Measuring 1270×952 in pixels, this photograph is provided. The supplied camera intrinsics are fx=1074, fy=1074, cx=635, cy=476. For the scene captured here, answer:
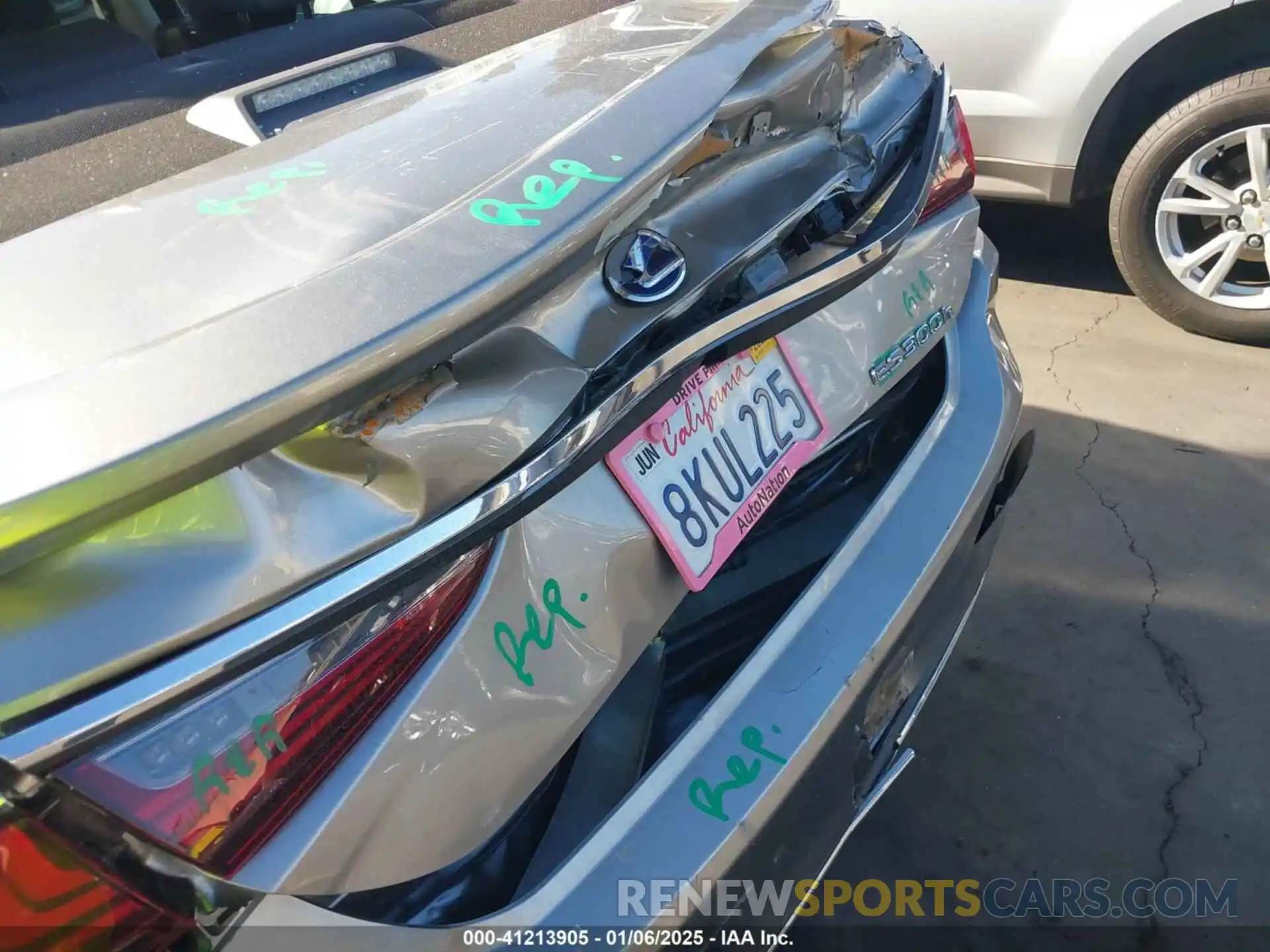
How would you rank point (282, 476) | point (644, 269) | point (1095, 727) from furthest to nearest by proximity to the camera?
point (1095, 727), point (644, 269), point (282, 476)

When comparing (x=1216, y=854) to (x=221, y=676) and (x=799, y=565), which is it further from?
(x=221, y=676)

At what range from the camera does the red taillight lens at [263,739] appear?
0.85 m

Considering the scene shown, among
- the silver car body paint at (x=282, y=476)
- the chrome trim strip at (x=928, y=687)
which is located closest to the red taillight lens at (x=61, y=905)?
the silver car body paint at (x=282, y=476)

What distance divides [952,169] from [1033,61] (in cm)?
195

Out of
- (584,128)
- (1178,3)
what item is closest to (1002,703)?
(584,128)

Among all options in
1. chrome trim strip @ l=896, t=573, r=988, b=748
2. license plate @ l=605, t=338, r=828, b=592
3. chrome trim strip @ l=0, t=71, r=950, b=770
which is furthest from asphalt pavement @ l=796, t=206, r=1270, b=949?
chrome trim strip @ l=0, t=71, r=950, b=770

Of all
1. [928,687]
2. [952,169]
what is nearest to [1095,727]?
[928,687]

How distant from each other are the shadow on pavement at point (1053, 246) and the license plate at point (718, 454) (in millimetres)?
3130

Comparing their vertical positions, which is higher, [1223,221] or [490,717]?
[490,717]

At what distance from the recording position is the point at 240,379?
35.8 inches

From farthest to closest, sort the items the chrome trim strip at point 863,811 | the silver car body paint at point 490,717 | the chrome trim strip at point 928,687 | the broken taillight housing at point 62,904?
the chrome trim strip at point 928,687 → the chrome trim strip at point 863,811 → the silver car body paint at point 490,717 → the broken taillight housing at point 62,904

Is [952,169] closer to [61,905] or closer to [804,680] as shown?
[804,680]

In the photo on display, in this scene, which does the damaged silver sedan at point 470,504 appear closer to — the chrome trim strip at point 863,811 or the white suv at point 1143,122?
the chrome trim strip at point 863,811

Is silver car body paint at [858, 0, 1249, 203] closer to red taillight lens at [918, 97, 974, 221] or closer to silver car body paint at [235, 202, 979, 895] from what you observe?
red taillight lens at [918, 97, 974, 221]
